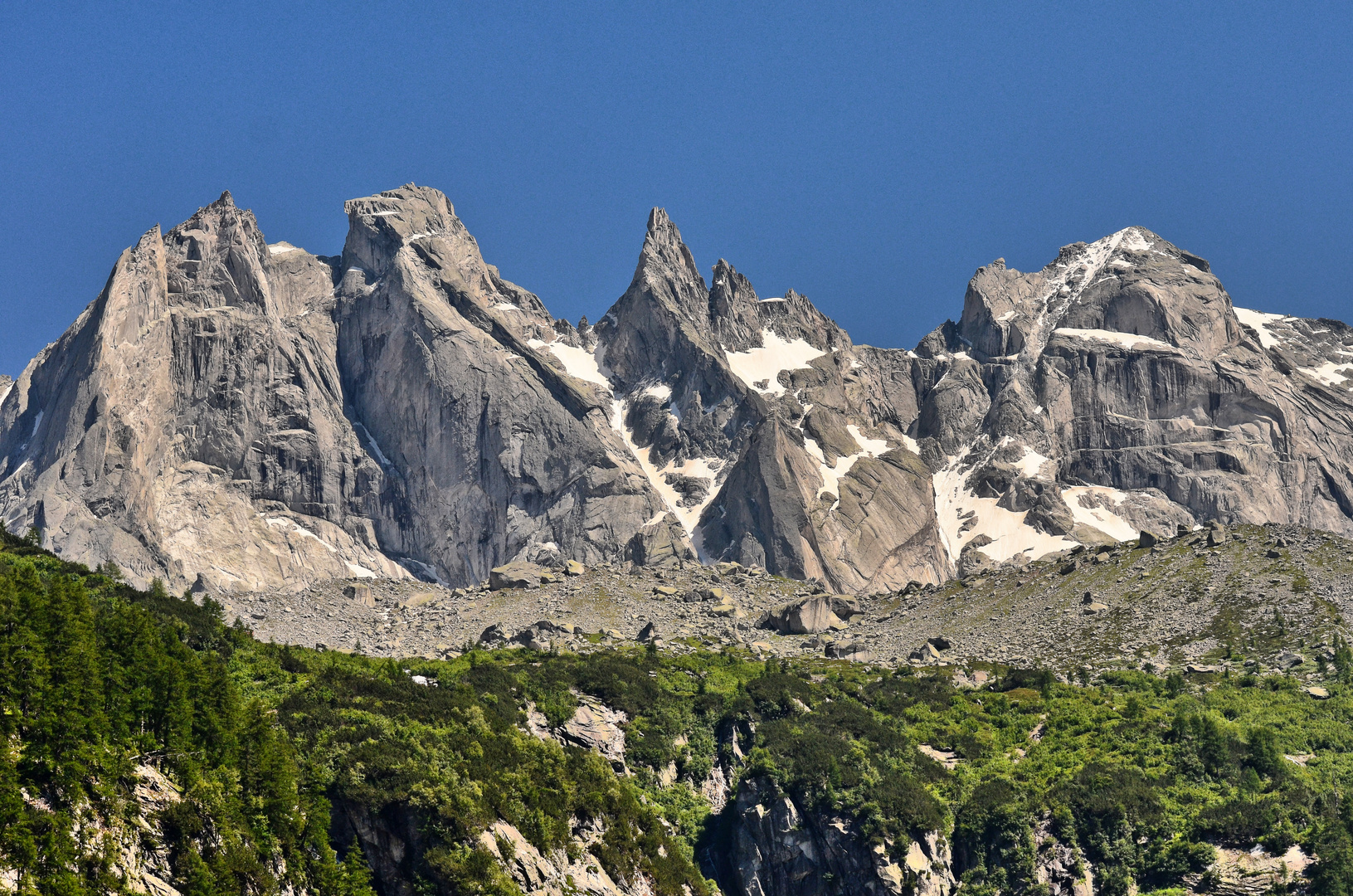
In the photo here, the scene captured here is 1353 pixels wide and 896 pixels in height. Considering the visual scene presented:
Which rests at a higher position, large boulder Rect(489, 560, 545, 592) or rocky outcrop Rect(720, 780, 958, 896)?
large boulder Rect(489, 560, 545, 592)

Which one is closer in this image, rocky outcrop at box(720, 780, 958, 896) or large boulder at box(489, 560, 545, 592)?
rocky outcrop at box(720, 780, 958, 896)

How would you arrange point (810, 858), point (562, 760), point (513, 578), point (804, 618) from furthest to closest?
1. point (513, 578)
2. point (804, 618)
3. point (810, 858)
4. point (562, 760)

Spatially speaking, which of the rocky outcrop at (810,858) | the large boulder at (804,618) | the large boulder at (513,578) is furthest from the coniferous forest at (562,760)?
the large boulder at (513,578)

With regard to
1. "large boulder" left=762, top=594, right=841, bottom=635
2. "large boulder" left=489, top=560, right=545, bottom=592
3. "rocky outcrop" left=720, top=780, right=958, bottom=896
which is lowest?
"rocky outcrop" left=720, top=780, right=958, bottom=896

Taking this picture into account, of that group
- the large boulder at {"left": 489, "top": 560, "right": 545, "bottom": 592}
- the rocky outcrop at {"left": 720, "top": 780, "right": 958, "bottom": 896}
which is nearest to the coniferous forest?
the rocky outcrop at {"left": 720, "top": 780, "right": 958, "bottom": 896}

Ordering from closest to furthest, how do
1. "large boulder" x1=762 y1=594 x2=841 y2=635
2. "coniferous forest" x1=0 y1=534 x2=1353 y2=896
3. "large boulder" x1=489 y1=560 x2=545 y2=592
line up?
"coniferous forest" x1=0 y1=534 x2=1353 y2=896 < "large boulder" x1=762 y1=594 x2=841 y2=635 < "large boulder" x1=489 y1=560 x2=545 y2=592

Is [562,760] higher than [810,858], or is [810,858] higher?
[562,760]

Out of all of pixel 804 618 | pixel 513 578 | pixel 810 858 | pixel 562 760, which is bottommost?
pixel 810 858

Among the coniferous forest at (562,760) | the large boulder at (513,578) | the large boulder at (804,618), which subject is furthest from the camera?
the large boulder at (513,578)

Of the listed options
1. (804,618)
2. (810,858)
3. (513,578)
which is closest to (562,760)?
(810,858)

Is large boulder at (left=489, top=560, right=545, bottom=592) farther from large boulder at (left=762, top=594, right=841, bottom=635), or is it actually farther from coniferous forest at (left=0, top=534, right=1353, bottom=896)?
coniferous forest at (left=0, top=534, right=1353, bottom=896)

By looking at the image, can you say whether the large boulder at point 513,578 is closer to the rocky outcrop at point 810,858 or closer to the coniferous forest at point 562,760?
the coniferous forest at point 562,760

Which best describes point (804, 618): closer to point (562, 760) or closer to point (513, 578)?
point (513, 578)

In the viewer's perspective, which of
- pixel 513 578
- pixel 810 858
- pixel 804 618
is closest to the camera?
pixel 810 858
